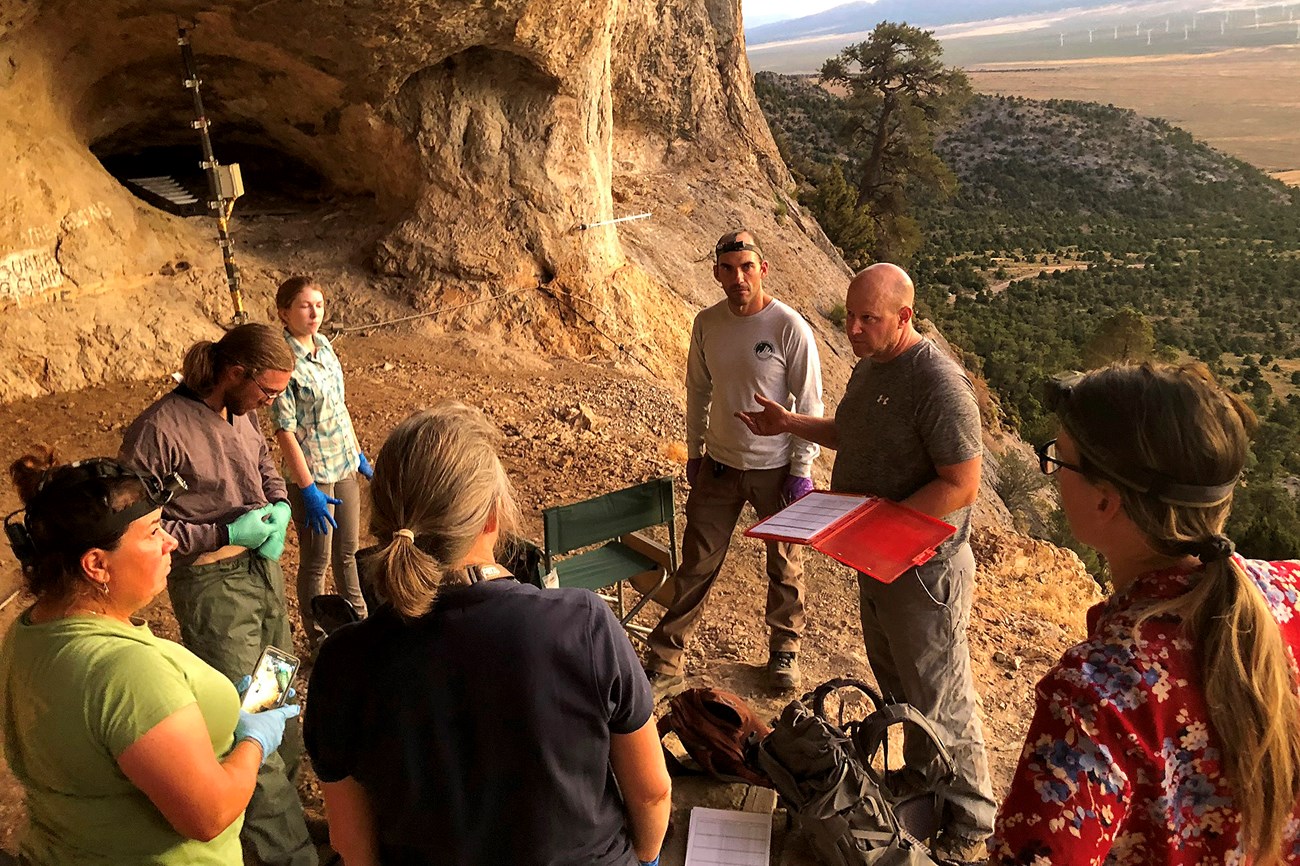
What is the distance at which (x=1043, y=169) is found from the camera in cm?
5328

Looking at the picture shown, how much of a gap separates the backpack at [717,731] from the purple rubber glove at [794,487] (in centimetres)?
121

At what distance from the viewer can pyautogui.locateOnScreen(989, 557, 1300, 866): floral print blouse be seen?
1307 millimetres

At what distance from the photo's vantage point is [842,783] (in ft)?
7.63

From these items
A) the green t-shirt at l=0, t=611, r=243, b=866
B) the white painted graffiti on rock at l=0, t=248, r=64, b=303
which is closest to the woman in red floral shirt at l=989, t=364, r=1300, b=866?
the green t-shirt at l=0, t=611, r=243, b=866

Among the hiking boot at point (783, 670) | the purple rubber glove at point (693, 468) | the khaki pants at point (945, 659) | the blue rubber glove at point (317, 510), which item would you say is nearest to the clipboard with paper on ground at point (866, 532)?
the khaki pants at point (945, 659)

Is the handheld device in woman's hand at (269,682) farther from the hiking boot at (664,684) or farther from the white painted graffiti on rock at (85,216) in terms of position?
the white painted graffiti on rock at (85,216)

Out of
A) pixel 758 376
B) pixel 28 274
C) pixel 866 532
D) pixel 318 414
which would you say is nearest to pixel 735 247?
pixel 758 376

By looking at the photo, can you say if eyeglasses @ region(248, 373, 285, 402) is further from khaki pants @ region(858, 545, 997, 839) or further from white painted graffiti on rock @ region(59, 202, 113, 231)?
white painted graffiti on rock @ region(59, 202, 113, 231)

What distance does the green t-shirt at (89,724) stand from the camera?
167 cm

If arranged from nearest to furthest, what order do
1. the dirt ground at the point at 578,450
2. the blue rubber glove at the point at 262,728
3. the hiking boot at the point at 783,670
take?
the blue rubber glove at the point at 262,728 → the hiking boot at the point at 783,670 → the dirt ground at the point at 578,450

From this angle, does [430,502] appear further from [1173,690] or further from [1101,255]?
[1101,255]

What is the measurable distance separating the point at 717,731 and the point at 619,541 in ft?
6.85

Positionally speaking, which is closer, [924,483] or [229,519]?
[229,519]

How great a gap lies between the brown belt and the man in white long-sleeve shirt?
1.91 m
